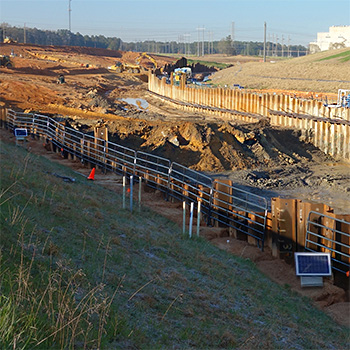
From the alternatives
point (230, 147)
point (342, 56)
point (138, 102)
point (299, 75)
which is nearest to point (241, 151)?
point (230, 147)

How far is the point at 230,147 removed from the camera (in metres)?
32.0

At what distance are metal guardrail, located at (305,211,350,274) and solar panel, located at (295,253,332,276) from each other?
1.01ft

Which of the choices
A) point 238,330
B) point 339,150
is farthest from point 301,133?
point 238,330

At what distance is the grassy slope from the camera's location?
20.5 feet

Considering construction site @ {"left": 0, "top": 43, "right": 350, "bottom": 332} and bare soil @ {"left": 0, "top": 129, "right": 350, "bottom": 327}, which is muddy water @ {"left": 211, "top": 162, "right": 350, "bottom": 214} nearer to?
construction site @ {"left": 0, "top": 43, "right": 350, "bottom": 332}

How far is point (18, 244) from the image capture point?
8.57 metres

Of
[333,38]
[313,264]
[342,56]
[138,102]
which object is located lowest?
[313,264]

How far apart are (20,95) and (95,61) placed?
64453 millimetres

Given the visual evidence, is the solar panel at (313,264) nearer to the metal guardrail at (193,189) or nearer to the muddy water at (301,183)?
the metal guardrail at (193,189)

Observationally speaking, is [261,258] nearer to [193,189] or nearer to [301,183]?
[193,189]

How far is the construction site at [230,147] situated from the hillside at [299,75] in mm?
443

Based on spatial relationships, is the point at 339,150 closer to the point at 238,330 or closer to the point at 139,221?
the point at 139,221

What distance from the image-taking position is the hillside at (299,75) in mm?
65938

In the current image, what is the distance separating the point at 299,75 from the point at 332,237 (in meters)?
67.7
